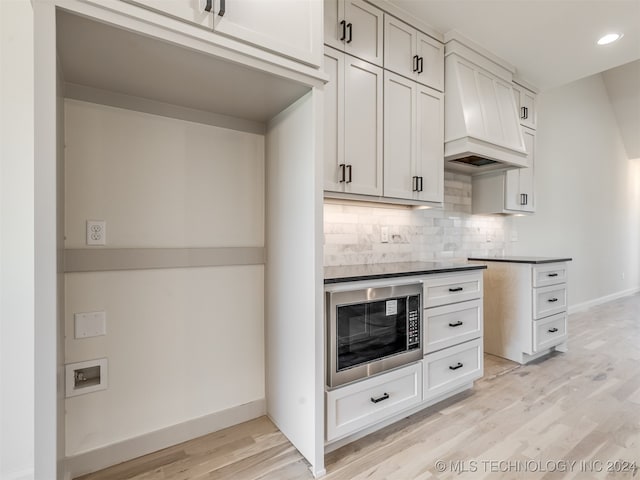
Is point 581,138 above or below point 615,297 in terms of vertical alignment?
above

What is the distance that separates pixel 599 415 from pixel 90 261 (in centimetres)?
305

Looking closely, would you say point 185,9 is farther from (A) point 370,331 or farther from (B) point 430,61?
(B) point 430,61

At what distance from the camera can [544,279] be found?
9.69 feet

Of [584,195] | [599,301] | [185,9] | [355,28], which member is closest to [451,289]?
[355,28]

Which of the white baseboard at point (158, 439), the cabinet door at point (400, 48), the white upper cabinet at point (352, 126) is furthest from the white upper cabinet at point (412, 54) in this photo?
the white baseboard at point (158, 439)

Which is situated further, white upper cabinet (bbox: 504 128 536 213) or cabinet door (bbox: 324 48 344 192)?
white upper cabinet (bbox: 504 128 536 213)

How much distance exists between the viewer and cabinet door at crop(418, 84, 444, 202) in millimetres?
2439

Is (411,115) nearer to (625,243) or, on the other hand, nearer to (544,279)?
(544,279)

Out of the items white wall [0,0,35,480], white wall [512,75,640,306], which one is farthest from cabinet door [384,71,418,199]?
white wall [512,75,640,306]

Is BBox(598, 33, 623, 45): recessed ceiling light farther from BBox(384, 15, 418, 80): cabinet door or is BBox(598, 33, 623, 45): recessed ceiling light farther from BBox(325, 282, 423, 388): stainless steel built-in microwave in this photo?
BBox(325, 282, 423, 388): stainless steel built-in microwave

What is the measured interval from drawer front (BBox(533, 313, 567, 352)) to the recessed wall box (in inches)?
126

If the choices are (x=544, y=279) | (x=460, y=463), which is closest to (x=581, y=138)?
(x=544, y=279)

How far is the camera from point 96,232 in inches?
61.1

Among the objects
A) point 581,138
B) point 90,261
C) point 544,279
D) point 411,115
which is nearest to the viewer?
point 90,261
